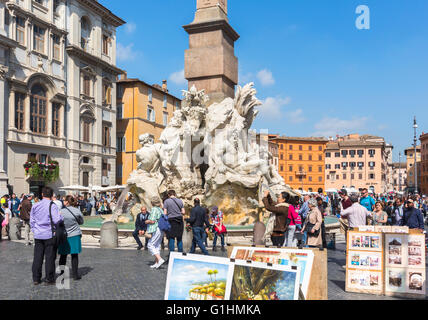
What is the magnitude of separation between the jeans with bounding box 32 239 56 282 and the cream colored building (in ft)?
245

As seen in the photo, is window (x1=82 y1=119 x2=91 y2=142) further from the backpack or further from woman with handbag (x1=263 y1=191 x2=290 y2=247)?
woman with handbag (x1=263 y1=191 x2=290 y2=247)

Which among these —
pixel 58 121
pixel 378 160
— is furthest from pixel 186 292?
pixel 378 160

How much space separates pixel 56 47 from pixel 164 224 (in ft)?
99.2

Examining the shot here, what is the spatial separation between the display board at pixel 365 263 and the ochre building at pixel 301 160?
70.4 meters

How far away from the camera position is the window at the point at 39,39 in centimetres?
3152

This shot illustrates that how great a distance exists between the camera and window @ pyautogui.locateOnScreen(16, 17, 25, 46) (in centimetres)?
2984

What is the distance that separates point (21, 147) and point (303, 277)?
29.2 meters

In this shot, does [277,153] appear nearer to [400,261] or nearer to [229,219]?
[229,219]

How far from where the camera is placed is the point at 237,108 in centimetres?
1410

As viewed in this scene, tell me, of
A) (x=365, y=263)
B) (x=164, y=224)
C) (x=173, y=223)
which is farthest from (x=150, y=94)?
(x=365, y=263)

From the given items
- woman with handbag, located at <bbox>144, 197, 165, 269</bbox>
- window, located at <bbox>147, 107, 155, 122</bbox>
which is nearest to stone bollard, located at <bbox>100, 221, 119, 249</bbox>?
woman with handbag, located at <bbox>144, 197, 165, 269</bbox>

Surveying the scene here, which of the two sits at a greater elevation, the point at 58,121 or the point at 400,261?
the point at 58,121

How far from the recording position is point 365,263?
5836mm
